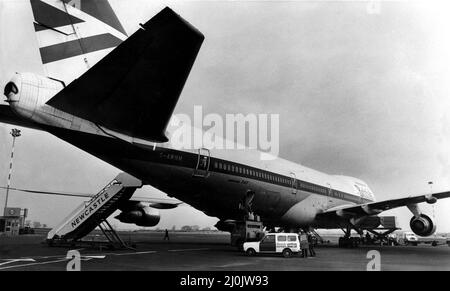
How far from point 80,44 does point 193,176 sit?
589cm

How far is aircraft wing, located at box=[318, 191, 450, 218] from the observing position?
61.4 feet

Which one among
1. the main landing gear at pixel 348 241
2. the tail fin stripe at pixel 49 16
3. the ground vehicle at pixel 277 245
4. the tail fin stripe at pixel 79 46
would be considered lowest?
the main landing gear at pixel 348 241

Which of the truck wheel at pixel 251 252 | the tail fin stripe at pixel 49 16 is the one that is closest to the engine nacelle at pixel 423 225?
the truck wheel at pixel 251 252

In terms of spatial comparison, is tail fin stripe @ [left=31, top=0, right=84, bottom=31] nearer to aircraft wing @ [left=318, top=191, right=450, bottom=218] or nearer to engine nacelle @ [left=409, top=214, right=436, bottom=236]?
aircraft wing @ [left=318, top=191, right=450, bottom=218]

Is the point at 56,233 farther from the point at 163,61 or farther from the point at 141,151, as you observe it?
the point at 163,61

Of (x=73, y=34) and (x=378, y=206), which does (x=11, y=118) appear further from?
(x=378, y=206)

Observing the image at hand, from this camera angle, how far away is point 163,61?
7.61m

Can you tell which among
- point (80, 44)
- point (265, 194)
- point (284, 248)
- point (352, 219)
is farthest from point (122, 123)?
point (352, 219)

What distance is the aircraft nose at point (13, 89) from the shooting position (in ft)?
25.6

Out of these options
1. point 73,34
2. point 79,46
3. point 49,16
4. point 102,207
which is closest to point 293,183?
point 102,207

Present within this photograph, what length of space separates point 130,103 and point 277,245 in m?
8.47

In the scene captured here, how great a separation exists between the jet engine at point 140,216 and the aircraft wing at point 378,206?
958cm

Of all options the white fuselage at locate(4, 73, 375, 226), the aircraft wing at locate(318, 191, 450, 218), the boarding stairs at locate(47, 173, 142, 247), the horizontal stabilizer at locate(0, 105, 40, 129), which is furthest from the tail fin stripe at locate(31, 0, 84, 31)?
the aircraft wing at locate(318, 191, 450, 218)

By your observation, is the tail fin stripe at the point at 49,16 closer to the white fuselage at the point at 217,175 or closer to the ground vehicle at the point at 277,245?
the white fuselage at the point at 217,175
